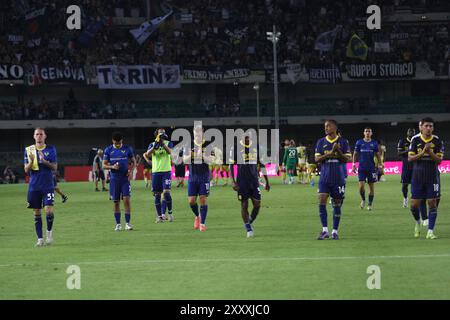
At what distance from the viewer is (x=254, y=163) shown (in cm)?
1925

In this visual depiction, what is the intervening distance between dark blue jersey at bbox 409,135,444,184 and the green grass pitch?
119 cm

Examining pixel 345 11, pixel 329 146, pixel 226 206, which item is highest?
pixel 345 11

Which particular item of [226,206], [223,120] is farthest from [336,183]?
[223,120]

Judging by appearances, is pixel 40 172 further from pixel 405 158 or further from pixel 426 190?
pixel 405 158

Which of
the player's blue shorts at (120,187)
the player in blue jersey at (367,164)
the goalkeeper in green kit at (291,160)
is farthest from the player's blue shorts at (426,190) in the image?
the goalkeeper in green kit at (291,160)

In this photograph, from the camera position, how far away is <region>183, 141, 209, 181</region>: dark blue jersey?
20719mm

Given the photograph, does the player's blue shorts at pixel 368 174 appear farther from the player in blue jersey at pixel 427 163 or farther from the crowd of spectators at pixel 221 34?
the crowd of spectators at pixel 221 34

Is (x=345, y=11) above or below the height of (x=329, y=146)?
above

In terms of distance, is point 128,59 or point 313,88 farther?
point 313,88

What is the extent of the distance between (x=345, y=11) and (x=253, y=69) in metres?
9.87

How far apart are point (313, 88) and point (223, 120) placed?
1016 centimetres
